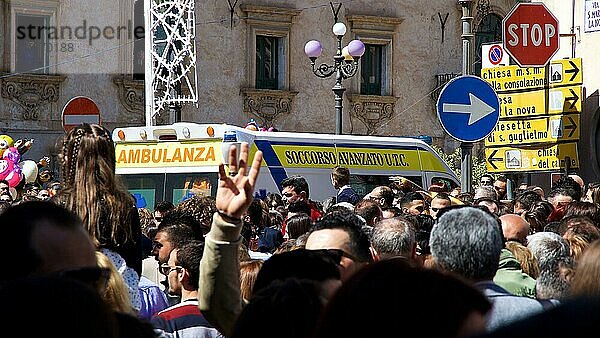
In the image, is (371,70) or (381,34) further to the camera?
(371,70)

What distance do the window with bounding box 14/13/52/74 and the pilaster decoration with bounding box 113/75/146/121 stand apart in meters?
1.88

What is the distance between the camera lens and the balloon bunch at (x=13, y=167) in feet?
59.5

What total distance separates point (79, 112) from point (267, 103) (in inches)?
684

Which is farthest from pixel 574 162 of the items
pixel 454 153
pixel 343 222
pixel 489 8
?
pixel 489 8

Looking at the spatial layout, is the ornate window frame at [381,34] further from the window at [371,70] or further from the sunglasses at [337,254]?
the sunglasses at [337,254]

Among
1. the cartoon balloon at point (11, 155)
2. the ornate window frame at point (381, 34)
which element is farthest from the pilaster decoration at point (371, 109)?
the cartoon balloon at point (11, 155)

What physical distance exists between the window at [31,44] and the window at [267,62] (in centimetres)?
592

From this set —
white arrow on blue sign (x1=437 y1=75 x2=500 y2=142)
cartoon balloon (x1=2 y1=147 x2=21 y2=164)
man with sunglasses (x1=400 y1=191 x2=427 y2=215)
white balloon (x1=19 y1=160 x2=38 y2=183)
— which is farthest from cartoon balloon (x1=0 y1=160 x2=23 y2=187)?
white arrow on blue sign (x1=437 y1=75 x2=500 y2=142)

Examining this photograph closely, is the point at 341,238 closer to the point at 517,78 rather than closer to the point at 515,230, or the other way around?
the point at 515,230

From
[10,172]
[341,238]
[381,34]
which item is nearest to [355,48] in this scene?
[10,172]

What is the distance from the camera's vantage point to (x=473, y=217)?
4594 mm

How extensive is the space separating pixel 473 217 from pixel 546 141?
9826 mm

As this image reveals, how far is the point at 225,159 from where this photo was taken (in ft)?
47.5

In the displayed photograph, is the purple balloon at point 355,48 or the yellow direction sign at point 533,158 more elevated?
the purple balloon at point 355,48
